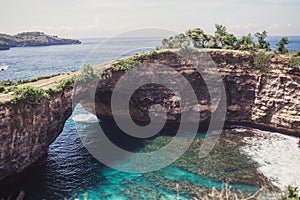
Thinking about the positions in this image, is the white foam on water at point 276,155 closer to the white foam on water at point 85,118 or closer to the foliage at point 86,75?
the foliage at point 86,75

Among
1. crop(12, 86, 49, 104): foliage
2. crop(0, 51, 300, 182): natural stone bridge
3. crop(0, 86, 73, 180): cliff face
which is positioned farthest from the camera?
crop(0, 51, 300, 182): natural stone bridge

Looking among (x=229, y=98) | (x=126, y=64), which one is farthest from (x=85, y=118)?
(x=229, y=98)

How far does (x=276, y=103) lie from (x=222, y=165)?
16.8 metres

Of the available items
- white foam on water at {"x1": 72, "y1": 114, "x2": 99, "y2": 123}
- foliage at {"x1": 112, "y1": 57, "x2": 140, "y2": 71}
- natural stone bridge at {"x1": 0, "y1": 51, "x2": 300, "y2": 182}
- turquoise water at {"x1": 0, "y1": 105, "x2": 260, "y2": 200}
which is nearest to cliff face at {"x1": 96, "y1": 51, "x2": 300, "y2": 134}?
natural stone bridge at {"x1": 0, "y1": 51, "x2": 300, "y2": 182}

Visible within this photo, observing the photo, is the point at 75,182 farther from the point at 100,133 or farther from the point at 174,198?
the point at 100,133

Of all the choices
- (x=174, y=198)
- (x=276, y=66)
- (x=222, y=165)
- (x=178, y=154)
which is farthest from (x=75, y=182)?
(x=276, y=66)

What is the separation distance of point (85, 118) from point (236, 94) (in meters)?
29.4

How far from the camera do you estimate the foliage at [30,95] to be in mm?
32156

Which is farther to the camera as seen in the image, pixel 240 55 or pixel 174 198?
pixel 240 55

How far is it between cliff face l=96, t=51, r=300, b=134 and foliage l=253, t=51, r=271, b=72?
68cm

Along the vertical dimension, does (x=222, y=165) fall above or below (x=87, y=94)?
below

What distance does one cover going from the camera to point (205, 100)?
1994 inches

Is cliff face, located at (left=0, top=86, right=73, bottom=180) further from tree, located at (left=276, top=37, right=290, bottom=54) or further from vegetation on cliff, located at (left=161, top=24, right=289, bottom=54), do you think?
tree, located at (left=276, top=37, right=290, bottom=54)

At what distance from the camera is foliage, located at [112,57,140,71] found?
4778 centimetres
